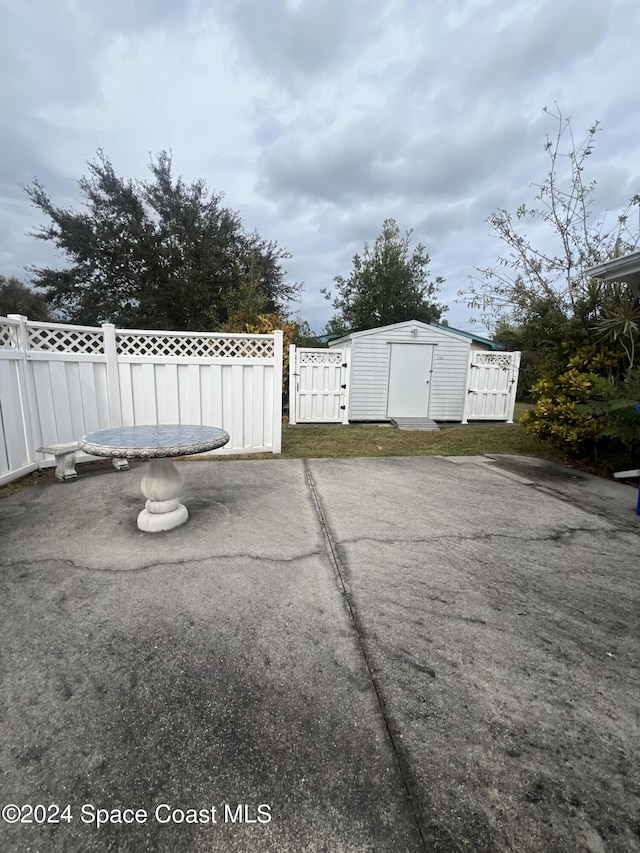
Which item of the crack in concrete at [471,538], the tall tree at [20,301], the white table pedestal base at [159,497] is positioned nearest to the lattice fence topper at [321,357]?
the white table pedestal base at [159,497]

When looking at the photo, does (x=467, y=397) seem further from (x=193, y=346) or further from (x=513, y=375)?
(x=193, y=346)

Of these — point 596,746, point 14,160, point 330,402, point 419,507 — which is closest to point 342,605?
point 596,746

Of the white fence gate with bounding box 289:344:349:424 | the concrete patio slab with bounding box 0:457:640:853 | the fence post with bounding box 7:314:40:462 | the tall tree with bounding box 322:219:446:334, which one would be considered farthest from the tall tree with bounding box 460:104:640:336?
the tall tree with bounding box 322:219:446:334

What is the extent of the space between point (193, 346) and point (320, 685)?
4.60 metres

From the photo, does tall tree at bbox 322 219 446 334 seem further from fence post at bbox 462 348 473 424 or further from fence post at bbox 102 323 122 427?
fence post at bbox 102 323 122 427

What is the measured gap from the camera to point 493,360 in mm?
9961

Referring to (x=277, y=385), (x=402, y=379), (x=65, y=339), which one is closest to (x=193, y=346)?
(x=277, y=385)

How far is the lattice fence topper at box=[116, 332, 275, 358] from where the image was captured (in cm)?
485

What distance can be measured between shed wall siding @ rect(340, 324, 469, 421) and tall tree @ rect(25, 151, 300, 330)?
7.45 metres

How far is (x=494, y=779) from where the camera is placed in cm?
112

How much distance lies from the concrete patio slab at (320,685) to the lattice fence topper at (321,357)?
635cm

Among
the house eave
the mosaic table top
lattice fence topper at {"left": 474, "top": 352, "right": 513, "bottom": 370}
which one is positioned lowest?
the mosaic table top

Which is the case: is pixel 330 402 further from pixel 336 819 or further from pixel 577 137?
pixel 336 819

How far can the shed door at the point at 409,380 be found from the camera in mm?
9609
